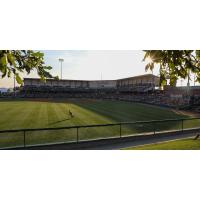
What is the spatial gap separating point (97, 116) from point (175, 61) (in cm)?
1487

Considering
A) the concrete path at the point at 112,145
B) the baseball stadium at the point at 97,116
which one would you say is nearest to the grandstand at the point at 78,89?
the baseball stadium at the point at 97,116

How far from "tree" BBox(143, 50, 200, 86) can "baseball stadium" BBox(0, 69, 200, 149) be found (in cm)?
155

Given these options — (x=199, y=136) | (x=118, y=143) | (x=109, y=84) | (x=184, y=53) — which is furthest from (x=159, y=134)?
(x=109, y=84)

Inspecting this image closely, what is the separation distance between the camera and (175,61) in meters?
4.98

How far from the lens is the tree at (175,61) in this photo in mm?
4766

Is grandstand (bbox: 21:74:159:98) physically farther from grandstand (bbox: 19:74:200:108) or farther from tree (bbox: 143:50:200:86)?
tree (bbox: 143:50:200:86)

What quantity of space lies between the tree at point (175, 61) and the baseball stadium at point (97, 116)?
1550mm

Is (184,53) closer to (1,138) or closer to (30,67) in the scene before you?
(30,67)

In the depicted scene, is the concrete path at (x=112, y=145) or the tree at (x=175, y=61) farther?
the concrete path at (x=112, y=145)

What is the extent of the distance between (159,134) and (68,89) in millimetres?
59622

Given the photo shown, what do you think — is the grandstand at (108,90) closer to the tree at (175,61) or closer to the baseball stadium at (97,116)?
the baseball stadium at (97,116)

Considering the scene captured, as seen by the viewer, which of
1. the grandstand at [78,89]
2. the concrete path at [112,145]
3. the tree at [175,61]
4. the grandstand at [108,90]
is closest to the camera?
the tree at [175,61]

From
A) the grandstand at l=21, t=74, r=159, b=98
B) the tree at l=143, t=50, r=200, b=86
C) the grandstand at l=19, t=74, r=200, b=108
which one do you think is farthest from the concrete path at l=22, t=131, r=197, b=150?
the grandstand at l=21, t=74, r=159, b=98

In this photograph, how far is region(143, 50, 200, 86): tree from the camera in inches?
188
